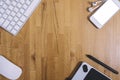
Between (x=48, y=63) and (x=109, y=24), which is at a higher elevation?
(x=109, y=24)

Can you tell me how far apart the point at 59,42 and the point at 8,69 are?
8.5 inches

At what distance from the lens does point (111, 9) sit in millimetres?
1070

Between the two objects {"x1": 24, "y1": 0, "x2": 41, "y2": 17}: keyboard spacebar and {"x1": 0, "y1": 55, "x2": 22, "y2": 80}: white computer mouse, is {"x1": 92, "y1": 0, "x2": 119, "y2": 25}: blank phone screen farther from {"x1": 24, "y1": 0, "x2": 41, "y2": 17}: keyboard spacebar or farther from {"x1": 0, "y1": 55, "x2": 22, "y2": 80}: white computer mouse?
{"x1": 0, "y1": 55, "x2": 22, "y2": 80}: white computer mouse

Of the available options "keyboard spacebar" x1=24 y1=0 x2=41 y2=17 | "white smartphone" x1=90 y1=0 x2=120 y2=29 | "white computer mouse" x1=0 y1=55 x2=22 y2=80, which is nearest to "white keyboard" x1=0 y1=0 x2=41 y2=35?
"keyboard spacebar" x1=24 y1=0 x2=41 y2=17


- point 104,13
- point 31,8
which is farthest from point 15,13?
point 104,13

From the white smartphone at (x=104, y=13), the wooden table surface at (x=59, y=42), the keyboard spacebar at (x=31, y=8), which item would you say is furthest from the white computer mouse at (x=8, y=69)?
the white smartphone at (x=104, y=13)

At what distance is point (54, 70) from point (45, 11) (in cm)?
23

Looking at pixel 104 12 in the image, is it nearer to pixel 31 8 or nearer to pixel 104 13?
pixel 104 13

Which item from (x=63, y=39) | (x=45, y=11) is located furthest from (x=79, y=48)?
(x=45, y=11)

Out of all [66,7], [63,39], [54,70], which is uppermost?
[66,7]

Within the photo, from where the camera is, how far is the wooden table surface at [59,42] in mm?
1042

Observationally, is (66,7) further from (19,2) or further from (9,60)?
(9,60)

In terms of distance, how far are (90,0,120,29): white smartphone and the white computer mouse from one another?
1.10ft

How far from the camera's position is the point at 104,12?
1063 millimetres
